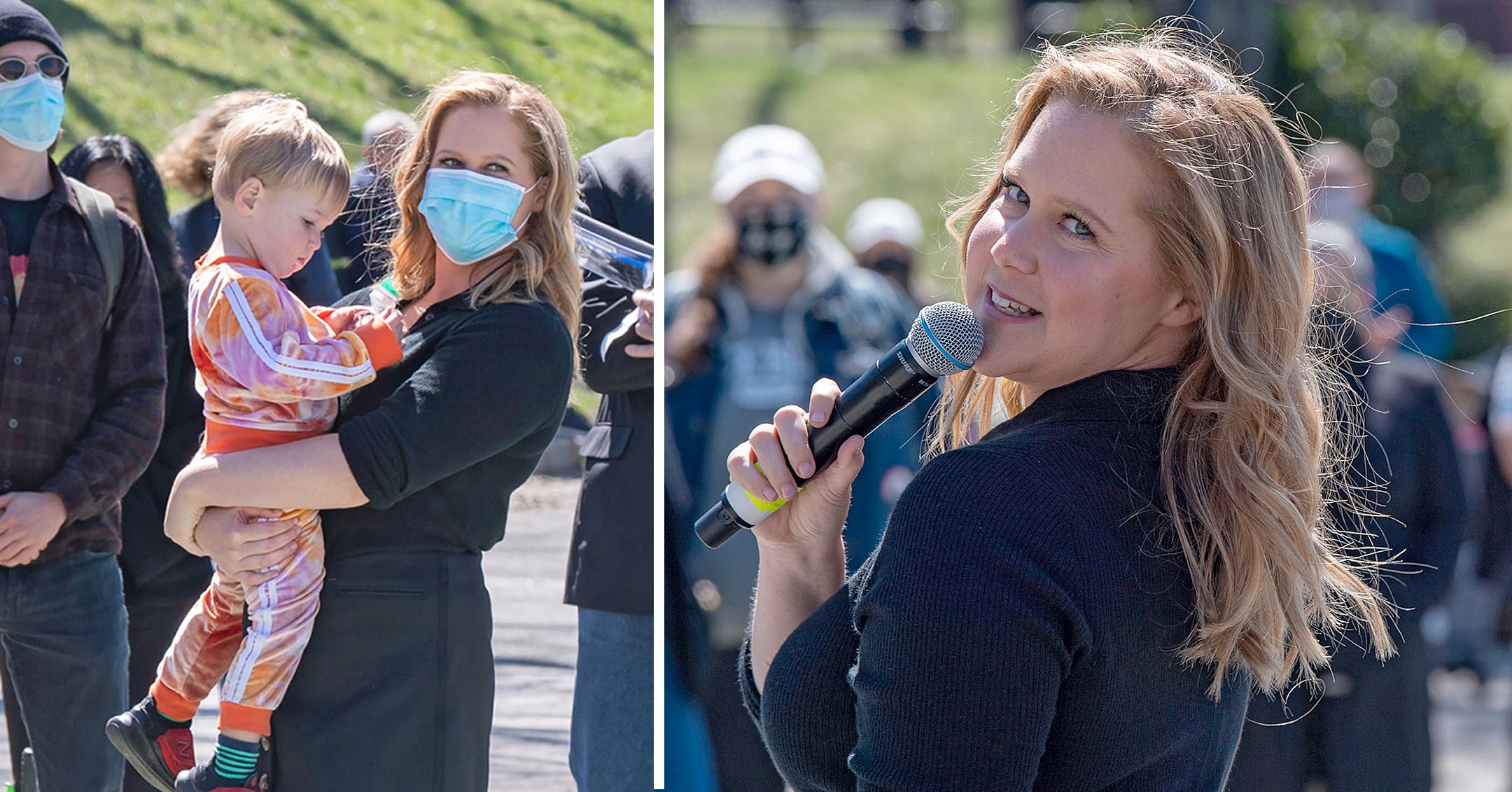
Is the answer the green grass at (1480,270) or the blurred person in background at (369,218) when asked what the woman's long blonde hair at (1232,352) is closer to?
the blurred person in background at (369,218)

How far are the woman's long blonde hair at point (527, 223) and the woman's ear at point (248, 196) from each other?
0.21m

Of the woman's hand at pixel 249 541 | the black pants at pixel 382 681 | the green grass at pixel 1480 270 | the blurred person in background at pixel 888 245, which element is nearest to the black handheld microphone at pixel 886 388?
the black pants at pixel 382 681

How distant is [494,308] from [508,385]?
113mm

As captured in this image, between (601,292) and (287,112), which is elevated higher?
(287,112)

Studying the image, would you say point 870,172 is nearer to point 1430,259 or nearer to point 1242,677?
point 1430,259

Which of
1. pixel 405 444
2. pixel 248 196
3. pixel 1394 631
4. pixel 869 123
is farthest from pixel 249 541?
pixel 869 123

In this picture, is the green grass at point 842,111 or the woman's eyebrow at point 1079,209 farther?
the green grass at point 842,111

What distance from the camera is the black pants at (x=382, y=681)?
2162mm

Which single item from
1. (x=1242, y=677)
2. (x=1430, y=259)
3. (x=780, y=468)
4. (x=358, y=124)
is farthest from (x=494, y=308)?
(x=1430, y=259)

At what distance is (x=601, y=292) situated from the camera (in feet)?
8.26

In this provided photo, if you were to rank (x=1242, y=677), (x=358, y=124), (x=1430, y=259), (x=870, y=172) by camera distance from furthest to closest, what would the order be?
(x=870, y=172) < (x=1430, y=259) < (x=358, y=124) < (x=1242, y=677)

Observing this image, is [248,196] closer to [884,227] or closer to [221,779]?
[221,779]

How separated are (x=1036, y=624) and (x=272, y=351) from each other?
1113 mm

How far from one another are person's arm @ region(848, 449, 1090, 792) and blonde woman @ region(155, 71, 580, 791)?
0.82 m
